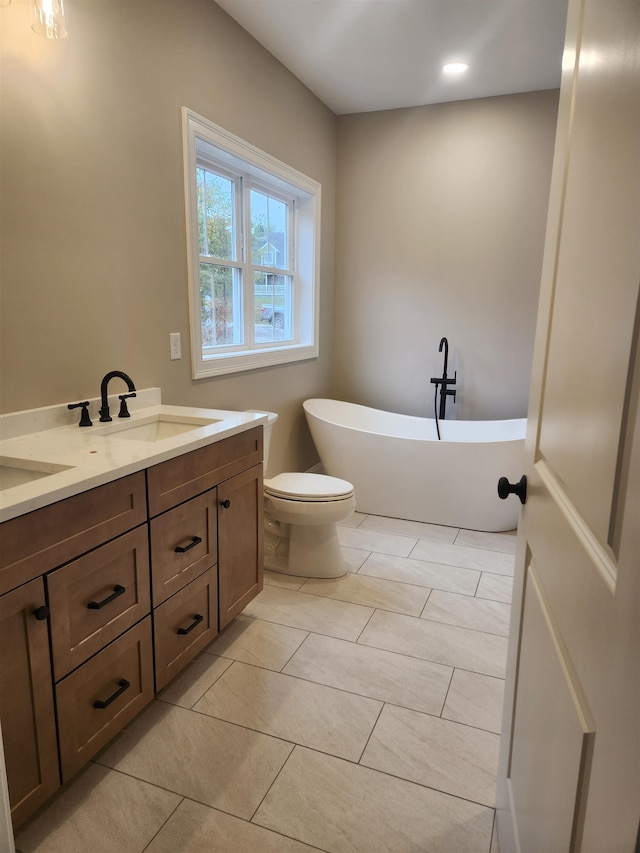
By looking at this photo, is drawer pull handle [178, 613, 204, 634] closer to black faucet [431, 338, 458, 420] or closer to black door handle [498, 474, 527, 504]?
black door handle [498, 474, 527, 504]

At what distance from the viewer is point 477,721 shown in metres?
1.80

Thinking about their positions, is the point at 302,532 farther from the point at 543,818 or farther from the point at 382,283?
the point at 382,283

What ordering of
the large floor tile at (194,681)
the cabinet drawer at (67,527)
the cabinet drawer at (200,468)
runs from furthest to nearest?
the large floor tile at (194,681) < the cabinet drawer at (200,468) < the cabinet drawer at (67,527)

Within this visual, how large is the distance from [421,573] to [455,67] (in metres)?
2.95

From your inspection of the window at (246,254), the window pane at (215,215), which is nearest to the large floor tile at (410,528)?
the window at (246,254)

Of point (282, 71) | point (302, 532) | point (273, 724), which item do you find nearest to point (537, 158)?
point (282, 71)

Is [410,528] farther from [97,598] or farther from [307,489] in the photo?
[97,598]

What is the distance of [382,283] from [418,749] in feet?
10.8

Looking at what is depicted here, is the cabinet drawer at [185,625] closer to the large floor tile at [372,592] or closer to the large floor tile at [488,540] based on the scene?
the large floor tile at [372,592]

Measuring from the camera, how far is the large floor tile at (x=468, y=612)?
2346mm

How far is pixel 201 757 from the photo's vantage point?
1.64m

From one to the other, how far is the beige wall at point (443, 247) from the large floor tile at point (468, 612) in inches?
73.3

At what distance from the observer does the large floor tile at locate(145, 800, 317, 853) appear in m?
1.37

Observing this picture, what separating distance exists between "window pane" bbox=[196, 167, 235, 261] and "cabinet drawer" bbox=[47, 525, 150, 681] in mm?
1873
